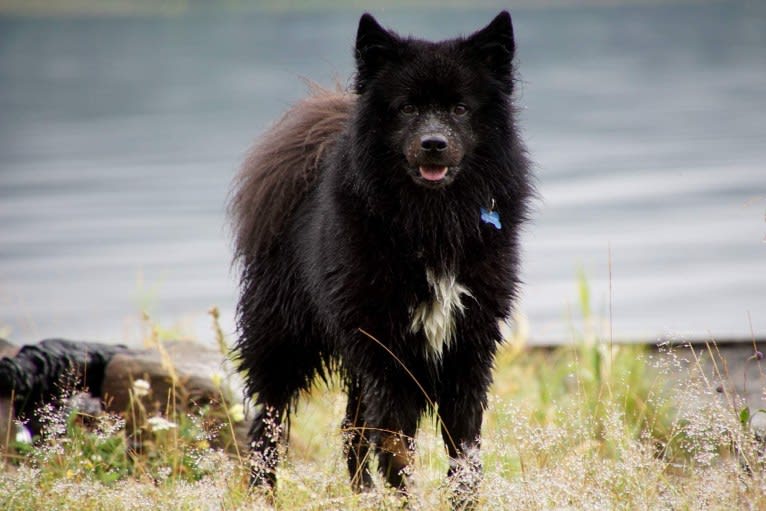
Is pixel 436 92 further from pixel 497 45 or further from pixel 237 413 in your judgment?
pixel 237 413

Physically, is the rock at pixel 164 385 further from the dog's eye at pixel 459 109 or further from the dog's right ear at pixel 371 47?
the dog's eye at pixel 459 109

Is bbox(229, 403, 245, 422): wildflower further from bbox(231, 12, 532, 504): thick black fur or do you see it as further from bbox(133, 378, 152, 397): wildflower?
bbox(231, 12, 532, 504): thick black fur

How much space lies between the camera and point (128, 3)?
2389 inches

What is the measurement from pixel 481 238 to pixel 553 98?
24.6m

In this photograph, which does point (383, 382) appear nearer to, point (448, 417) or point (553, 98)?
point (448, 417)

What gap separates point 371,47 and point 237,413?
2.30 metres

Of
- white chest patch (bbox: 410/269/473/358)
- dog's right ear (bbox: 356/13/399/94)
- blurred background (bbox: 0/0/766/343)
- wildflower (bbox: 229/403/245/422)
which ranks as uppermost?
dog's right ear (bbox: 356/13/399/94)

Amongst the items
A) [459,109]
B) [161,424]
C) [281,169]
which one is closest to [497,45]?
[459,109]

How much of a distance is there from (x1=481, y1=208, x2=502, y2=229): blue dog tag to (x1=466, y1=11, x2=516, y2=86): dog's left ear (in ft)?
1.62

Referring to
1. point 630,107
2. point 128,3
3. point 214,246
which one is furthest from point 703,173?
point 128,3

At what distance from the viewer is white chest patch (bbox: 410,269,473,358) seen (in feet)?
15.2

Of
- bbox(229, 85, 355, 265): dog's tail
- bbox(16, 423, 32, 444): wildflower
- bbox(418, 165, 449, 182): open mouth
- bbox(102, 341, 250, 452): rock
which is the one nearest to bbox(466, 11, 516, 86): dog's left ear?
bbox(418, 165, 449, 182): open mouth

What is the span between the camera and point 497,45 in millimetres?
4641

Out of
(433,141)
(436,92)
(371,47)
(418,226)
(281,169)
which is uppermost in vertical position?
(371,47)
